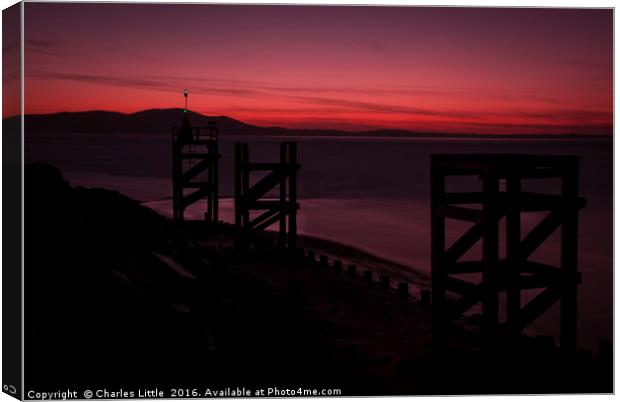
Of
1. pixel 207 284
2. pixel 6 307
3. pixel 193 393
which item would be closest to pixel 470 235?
pixel 193 393

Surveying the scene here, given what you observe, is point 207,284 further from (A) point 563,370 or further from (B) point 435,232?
(A) point 563,370

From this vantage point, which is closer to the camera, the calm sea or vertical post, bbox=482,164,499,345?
vertical post, bbox=482,164,499,345

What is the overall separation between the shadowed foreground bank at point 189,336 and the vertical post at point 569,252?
0.92ft

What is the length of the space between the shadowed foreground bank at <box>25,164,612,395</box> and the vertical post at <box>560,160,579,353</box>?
0.28 m

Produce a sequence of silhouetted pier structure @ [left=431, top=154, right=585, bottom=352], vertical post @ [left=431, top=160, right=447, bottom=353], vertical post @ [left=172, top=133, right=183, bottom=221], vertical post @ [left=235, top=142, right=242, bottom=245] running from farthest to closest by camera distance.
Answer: vertical post @ [left=172, top=133, right=183, bottom=221] → vertical post @ [left=235, top=142, right=242, bottom=245] → vertical post @ [left=431, top=160, right=447, bottom=353] → silhouetted pier structure @ [left=431, top=154, right=585, bottom=352]

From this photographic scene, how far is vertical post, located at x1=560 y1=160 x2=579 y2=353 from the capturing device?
6973 millimetres

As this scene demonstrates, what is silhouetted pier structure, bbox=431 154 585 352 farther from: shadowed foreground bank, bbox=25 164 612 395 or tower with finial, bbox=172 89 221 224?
tower with finial, bbox=172 89 221 224

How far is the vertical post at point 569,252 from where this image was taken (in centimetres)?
697

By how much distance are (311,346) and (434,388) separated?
1.72 metres

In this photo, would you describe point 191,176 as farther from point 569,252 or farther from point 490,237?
point 569,252

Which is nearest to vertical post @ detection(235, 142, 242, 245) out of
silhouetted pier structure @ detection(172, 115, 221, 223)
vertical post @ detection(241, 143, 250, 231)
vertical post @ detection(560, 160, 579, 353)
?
vertical post @ detection(241, 143, 250, 231)

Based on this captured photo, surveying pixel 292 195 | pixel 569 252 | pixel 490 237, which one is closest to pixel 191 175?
pixel 292 195

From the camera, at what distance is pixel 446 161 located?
24.7 ft

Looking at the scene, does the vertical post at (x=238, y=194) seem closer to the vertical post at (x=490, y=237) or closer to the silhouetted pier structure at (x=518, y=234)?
the silhouetted pier structure at (x=518, y=234)
